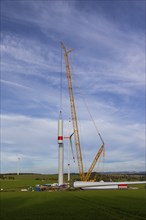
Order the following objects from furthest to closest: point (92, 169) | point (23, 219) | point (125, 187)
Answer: point (92, 169) → point (125, 187) → point (23, 219)

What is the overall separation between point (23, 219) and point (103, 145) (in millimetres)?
122832

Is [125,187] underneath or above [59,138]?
underneath

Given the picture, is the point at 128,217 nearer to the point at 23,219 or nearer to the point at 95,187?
the point at 23,219

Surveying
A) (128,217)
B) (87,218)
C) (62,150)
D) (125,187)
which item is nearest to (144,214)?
(128,217)

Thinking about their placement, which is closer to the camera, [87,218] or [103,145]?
[87,218]

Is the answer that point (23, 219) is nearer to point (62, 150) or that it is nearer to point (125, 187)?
point (125, 187)

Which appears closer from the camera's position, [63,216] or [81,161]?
[63,216]

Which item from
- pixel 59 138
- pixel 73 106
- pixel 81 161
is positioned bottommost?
pixel 81 161

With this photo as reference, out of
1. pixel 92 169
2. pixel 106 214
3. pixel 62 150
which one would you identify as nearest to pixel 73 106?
pixel 62 150

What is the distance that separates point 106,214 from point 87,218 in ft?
15.9

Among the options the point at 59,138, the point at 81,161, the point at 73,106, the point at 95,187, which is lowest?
the point at 95,187

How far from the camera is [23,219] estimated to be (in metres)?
39.3

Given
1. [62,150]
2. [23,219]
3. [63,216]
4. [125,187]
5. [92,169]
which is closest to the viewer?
[23,219]

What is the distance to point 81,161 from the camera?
15325cm
